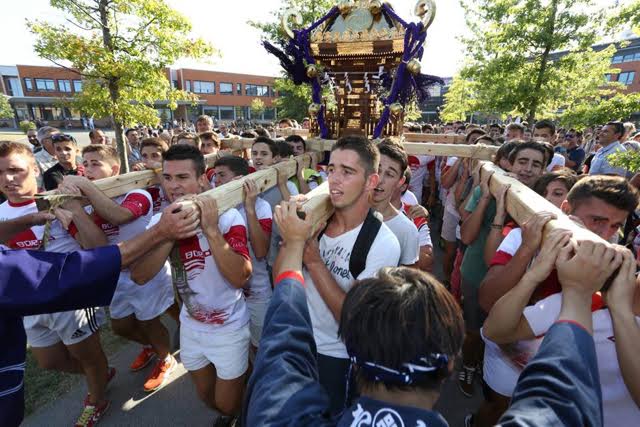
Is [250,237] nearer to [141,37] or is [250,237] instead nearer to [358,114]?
[358,114]

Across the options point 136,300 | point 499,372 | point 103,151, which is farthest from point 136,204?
point 499,372

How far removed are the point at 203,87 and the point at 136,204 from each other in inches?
1975

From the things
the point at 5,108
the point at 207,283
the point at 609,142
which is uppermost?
the point at 5,108

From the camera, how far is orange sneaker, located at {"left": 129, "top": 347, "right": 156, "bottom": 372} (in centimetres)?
330

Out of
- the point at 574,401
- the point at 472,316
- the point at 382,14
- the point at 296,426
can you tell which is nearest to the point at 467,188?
the point at 472,316

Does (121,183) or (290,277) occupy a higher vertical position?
(121,183)

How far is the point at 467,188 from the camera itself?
3938mm

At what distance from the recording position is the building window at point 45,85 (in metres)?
43.8

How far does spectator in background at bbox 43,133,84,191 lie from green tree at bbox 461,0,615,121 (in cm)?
1212

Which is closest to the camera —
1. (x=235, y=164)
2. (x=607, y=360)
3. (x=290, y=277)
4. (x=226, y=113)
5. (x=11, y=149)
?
(x=290, y=277)

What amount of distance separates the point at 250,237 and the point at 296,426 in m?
1.94

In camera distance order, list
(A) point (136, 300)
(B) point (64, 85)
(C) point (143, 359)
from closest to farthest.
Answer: (A) point (136, 300), (C) point (143, 359), (B) point (64, 85)

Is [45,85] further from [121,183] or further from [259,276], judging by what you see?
[259,276]

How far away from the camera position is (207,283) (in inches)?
87.7
